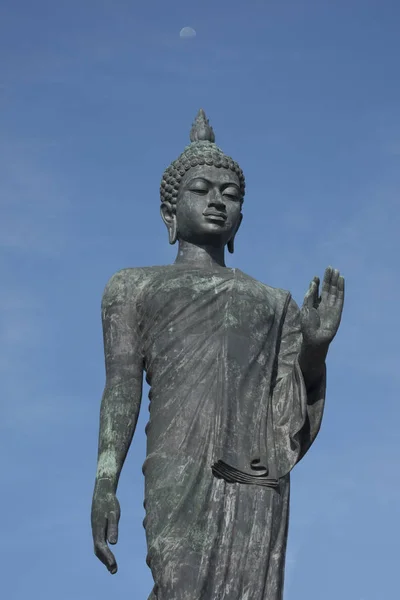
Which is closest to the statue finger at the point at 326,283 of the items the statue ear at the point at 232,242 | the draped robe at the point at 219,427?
the draped robe at the point at 219,427

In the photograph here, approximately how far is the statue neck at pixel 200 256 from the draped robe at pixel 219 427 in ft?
0.75

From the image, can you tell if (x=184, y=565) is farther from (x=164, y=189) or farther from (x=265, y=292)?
(x=164, y=189)

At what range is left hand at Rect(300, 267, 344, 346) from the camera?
15297 millimetres

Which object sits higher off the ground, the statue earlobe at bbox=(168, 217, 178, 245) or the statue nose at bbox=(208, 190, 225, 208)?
the statue nose at bbox=(208, 190, 225, 208)

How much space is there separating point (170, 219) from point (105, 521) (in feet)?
11.3

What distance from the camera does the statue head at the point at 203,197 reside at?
16.2m

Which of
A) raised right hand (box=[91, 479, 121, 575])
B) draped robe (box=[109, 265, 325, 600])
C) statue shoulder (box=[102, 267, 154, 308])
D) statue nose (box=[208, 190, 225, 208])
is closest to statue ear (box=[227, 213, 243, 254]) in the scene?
statue nose (box=[208, 190, 225, 208])

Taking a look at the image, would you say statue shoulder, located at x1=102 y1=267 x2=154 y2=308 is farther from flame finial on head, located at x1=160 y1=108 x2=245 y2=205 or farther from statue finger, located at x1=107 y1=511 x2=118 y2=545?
statue finger, located at x1=107 y1=511 x2=118 y2=545

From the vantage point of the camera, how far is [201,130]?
17094 mm

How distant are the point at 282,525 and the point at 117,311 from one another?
104 inches

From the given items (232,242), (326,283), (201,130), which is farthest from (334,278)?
(201,130)

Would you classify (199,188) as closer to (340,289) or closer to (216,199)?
(216,199)

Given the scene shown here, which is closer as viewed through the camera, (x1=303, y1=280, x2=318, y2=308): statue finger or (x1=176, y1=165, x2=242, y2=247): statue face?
(x1=303, y1=280, x2=318, y2=308): statue finger

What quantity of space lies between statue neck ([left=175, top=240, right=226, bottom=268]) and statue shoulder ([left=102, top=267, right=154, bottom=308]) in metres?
0.41
